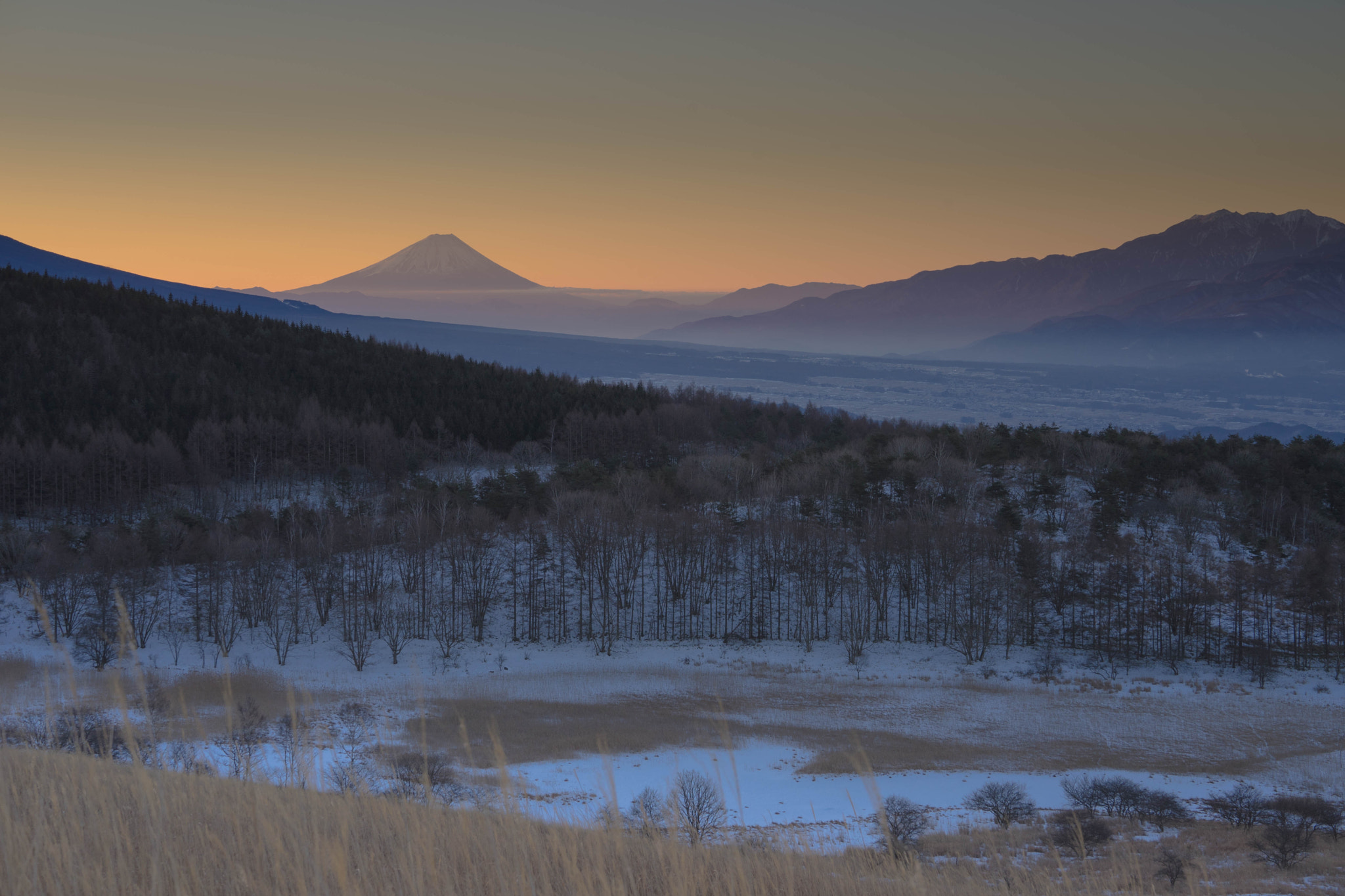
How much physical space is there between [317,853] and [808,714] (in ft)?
123

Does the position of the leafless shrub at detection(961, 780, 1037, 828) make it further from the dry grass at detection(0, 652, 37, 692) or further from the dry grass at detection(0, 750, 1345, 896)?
the dry grass at detection(0, 652, 37, 692)

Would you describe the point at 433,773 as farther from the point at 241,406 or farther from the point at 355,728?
the point at 241,406

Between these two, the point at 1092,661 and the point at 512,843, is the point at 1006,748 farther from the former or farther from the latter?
the point at 512,843

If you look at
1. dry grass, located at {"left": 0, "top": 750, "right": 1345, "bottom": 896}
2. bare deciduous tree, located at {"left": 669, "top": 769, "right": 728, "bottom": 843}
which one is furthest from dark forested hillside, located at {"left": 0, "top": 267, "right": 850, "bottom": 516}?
dry grass, located at {"left": 0, "top": 750, "right": 1345, "bottom": 896}

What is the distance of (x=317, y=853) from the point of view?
206 inches

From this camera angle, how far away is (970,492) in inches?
2443

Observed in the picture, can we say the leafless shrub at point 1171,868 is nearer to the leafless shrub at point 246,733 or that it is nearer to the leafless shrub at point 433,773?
the leafless shrub at point 433,773

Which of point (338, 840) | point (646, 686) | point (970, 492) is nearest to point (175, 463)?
point (646, 686)

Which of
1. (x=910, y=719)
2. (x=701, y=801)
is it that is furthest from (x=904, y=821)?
(x=910, y=719)

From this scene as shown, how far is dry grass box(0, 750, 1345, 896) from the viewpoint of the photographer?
17.4ft

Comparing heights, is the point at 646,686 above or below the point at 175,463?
below

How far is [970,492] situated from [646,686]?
3201 cm

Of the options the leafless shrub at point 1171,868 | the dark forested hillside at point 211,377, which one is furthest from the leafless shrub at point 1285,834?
the dark forested hillside at point 211,377

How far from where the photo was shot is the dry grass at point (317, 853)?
5.29 m
